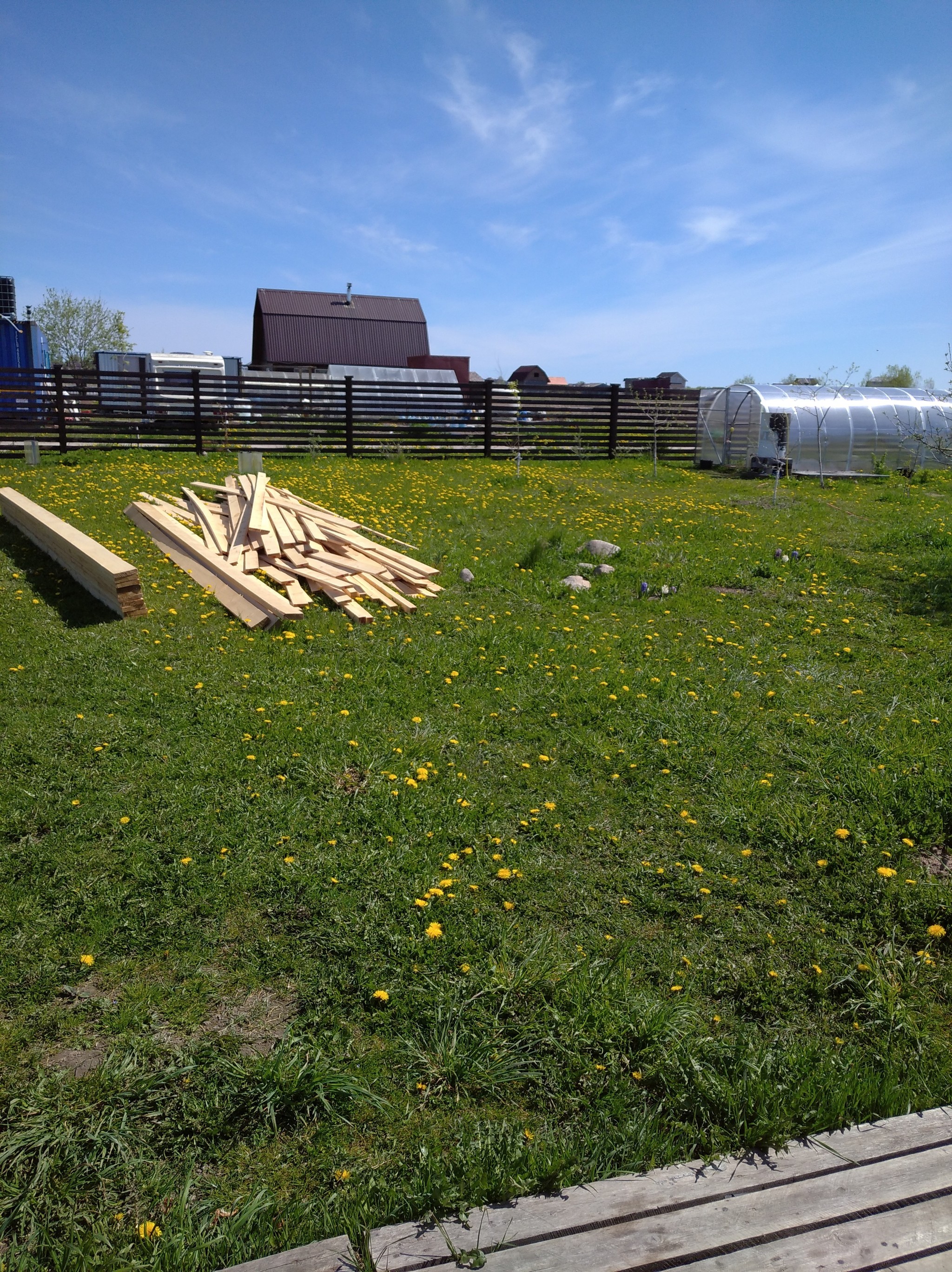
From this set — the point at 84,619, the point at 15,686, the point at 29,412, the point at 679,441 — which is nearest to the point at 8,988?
the point at 15,686

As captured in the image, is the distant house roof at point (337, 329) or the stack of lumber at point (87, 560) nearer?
the stack of lumber at point (87, 560)

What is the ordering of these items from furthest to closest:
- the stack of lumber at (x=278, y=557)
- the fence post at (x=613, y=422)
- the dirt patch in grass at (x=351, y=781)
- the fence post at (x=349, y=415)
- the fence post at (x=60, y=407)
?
1. the fence post at (x=613, y=422)
2. the fence post at (x=349, y=415)
3. the fence post at (x=60, y=407)
4. the stack of lumber at (x=278, y=557)
5. the dirt patch in grass at (x=351, y=781)

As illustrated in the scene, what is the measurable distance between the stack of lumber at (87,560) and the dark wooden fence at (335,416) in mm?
8683

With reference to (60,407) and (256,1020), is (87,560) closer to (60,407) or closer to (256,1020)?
(256,1020)

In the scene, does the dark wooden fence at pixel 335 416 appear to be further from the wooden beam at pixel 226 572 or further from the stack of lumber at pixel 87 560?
the wooden beam at pixel 226 572

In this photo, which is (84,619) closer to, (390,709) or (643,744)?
(390,709)

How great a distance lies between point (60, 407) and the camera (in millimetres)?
17078

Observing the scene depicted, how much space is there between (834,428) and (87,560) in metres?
16.9

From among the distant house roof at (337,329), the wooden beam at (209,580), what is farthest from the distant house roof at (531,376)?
the wooden beam at (209,580)

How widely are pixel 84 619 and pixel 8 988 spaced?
466 cm

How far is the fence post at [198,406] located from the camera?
1825cm

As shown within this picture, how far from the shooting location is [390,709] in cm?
543

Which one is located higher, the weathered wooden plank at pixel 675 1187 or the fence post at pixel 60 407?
the fence post at pixel 60 407

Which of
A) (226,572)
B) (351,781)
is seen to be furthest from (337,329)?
(351,781)
